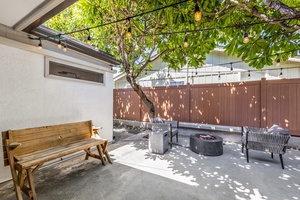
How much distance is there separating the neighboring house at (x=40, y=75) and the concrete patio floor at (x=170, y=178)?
3.63 ft

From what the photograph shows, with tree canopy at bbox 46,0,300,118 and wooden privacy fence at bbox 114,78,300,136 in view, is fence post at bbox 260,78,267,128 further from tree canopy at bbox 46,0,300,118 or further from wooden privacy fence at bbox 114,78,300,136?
tree canopy at bbox 46,0,300,118

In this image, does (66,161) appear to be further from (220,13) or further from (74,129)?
(220,13)

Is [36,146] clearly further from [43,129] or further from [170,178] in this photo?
[170,178]

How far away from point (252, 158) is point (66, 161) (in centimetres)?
467

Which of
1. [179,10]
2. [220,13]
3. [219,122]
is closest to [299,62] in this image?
[219,122]

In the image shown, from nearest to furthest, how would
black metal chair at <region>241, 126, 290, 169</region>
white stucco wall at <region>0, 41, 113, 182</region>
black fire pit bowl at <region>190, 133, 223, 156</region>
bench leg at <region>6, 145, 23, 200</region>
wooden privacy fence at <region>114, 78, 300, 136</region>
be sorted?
1. bench leg at <region>6, 145, 23, 200</region>
2. white stucco wall at <region>0, 41, 113, 182</region>
3. black metal chair at <region>241, 126, 290, 169</region>
4. black fire pit bowl at <region>190, 133, 223, 156</region>
5. wooden privacy fence at <region>114, 78, 300, 136</region>

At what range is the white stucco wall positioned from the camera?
2.63 meters

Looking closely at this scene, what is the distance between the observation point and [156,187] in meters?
2.45

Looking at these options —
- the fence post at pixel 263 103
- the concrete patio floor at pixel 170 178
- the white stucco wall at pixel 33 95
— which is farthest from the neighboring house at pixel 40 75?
the fence post at pixel 263 103

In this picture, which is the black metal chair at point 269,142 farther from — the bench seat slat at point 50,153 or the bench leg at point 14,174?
the bench leg at point 14,174

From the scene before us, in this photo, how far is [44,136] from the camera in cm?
278

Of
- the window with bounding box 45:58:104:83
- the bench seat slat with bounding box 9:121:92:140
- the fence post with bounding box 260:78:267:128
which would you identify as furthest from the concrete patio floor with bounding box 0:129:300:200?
the window with bounding box 45:58:104:83

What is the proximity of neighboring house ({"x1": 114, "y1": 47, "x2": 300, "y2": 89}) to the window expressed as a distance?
123 inches

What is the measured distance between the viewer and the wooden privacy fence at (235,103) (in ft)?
15.3
